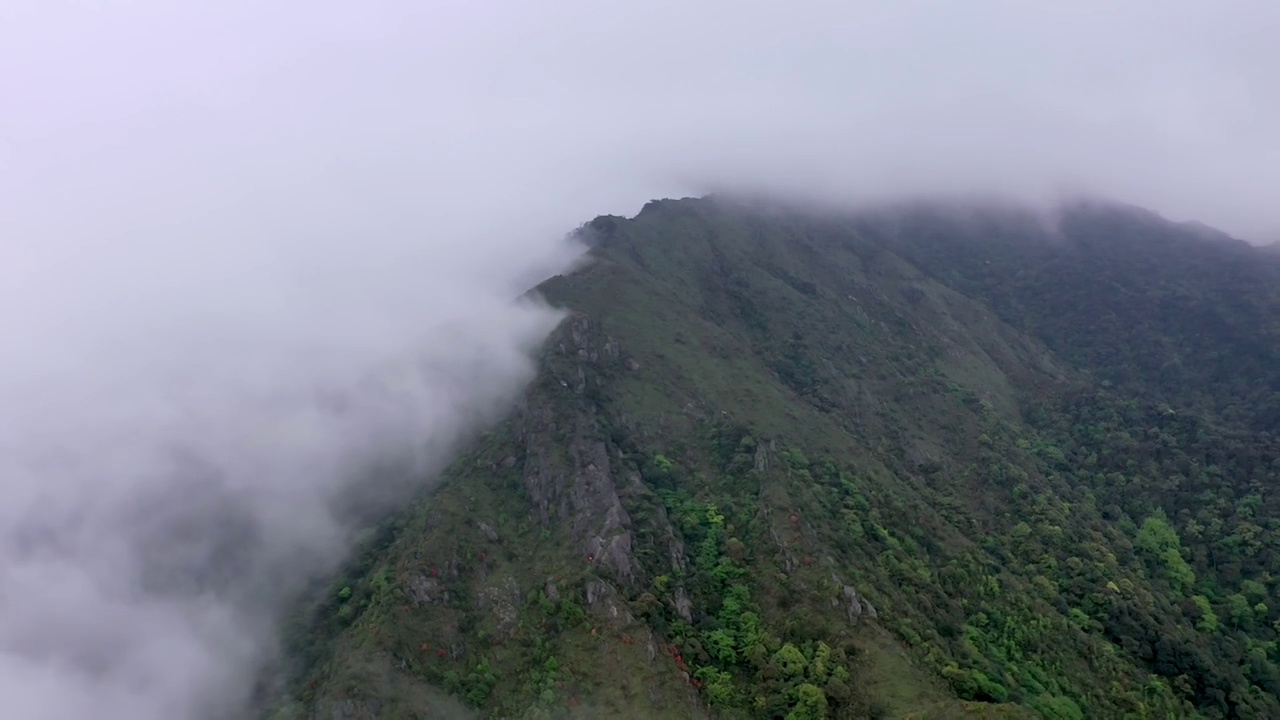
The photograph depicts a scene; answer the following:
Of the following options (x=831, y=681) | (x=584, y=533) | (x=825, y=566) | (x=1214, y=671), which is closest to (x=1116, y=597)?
(x=1214, y=671)

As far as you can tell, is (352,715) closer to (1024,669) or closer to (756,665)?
(756,665)

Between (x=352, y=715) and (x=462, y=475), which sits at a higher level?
(x=462, y=475)

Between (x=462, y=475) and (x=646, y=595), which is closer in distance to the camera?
(x=646, y=595)

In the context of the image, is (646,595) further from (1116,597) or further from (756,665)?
(1116,597)

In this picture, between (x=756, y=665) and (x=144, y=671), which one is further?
(x=144, y=671)

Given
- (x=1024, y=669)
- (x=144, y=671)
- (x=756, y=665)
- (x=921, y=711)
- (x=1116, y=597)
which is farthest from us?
(x=1116, y=597)

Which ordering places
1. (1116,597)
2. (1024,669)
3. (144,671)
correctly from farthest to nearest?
(1116,597)
(144,671)
(1024,669)

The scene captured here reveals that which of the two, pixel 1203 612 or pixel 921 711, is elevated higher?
pixel 921 711

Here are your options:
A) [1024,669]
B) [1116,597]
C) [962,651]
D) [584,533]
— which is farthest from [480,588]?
[1116,597]

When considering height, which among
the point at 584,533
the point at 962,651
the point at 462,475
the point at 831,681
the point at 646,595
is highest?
the point at 462,475
